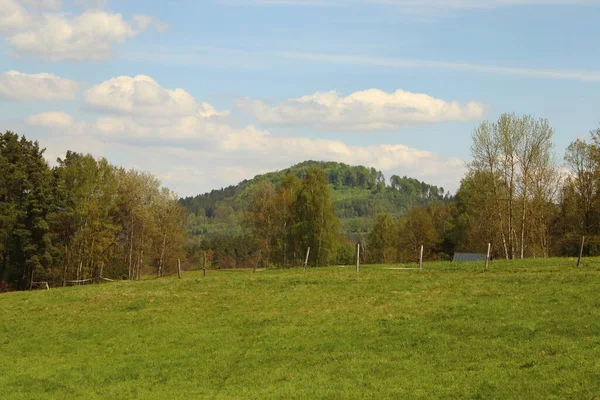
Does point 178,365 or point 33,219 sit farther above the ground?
point 33,219

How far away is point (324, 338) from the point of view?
100 ft

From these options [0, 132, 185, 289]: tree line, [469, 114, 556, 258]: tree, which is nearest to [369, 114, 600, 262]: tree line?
[469, 114, 556, 258]: tree

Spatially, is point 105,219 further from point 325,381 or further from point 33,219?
point 325,381

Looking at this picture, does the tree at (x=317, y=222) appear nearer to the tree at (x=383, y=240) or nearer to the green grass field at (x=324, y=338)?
the tree at (x=383, y=240)

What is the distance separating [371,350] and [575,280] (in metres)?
16.0

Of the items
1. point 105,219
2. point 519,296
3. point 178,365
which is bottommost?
point 178,365

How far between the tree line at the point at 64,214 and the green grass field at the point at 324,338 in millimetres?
32091

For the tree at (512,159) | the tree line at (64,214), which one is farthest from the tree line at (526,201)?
the tree line at (64,214)

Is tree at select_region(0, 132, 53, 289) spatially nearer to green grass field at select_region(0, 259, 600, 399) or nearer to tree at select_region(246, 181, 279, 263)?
green grass field at select_region(0, 259, 600, 399)

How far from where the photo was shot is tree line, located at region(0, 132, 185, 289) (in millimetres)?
77812

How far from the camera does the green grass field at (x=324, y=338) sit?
22.8 metres

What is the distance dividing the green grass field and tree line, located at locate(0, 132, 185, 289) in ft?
105

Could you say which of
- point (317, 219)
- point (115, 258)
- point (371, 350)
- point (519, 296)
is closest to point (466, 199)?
point (317, 219)

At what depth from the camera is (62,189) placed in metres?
78.9
